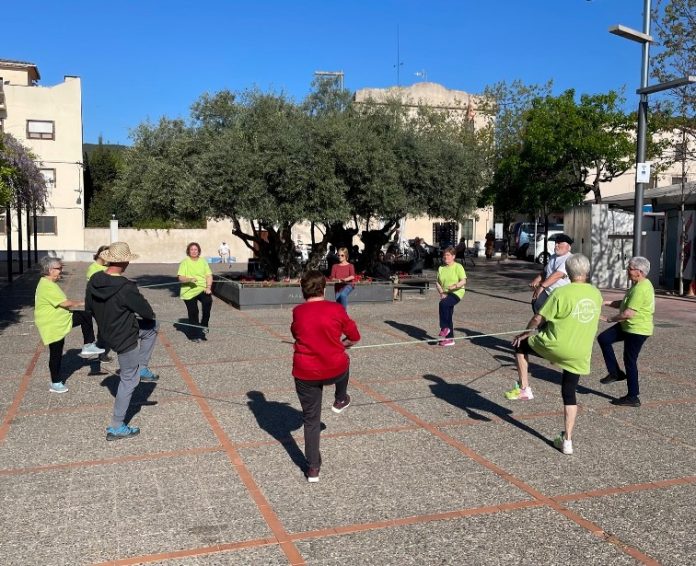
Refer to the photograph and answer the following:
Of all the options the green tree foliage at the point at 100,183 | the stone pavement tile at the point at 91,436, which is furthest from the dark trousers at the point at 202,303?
the green tree foliage at the point at 100,183

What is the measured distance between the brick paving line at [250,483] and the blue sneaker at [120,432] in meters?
0.70

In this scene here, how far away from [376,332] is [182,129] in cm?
970

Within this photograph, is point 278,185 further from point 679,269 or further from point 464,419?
point 679,269

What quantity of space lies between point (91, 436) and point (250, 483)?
1.90 meters

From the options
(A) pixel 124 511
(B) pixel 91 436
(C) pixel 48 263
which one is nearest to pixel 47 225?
(C) pixel 48 263

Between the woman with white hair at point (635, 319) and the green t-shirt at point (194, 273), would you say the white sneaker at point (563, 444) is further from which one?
the green t-shirt at point (194, 273)

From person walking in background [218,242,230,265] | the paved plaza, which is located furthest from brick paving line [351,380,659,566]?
person walking in background [218,242,230,265]

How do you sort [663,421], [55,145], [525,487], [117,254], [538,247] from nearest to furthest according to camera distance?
[525,487] → [117,254] → [663,421] → [538,247] → [55,145]

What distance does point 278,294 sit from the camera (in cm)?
1589

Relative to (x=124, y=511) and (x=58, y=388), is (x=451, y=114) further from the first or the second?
(x=124, y=511)

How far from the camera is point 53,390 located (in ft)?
24.9

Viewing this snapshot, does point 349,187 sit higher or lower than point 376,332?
higher

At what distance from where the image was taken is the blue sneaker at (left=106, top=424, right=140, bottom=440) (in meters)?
5.91

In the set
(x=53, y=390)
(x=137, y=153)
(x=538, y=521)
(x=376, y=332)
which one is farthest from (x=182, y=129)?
(x=538, y=521)
